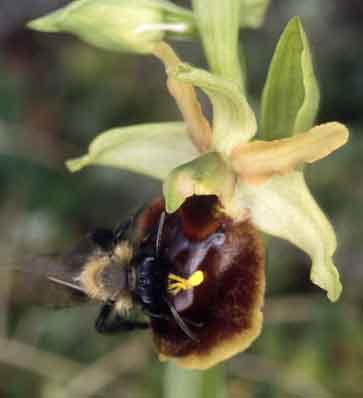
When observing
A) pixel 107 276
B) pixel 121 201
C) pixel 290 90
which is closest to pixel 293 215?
pixel 290 90

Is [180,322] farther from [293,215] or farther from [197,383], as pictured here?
[293,215]

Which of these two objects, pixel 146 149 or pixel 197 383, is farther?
pixel 146 149

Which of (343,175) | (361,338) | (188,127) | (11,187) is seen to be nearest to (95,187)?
(11,187)

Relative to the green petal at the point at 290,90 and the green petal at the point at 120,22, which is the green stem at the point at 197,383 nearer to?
the green petal at the point at 290,90

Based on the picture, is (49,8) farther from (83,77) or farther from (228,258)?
(228,258)

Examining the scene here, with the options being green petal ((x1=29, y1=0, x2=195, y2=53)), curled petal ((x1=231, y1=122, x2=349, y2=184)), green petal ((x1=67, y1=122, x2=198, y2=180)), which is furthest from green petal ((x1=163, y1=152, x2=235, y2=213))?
green petal ((x1=29, y1=0, x2=195, y2=53))

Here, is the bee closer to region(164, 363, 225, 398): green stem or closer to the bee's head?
the bee's head
